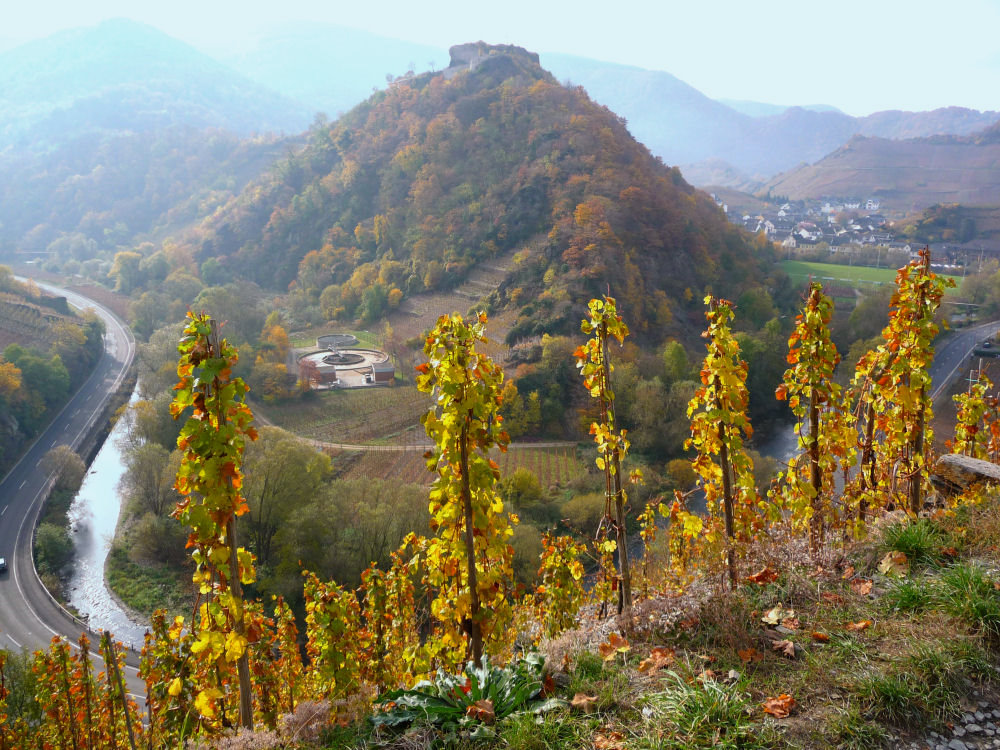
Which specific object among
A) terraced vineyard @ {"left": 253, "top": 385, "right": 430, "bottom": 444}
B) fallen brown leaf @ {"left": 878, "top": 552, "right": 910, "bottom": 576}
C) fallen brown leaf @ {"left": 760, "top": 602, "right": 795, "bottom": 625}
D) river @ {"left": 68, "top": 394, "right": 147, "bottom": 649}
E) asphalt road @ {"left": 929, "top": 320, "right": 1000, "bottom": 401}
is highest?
fallen brown leaf @ {"left": 878, "top": 552, "right": 910, "bottom": 576}

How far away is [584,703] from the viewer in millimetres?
3379

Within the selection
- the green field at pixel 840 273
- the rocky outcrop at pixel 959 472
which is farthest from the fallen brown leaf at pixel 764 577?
the green field at pixel 840 273

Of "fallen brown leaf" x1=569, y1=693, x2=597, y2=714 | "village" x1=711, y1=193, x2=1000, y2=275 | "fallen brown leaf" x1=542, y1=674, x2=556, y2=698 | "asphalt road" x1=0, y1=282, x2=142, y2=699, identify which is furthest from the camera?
"village" x1=711, y1=193, x2=1000, y2=275

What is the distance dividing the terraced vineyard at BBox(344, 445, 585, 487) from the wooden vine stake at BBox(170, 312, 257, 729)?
23044mm

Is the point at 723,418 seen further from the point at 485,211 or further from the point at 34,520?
the point at 485,211

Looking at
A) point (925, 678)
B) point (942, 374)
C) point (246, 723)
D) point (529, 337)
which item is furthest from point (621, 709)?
point (942, 374)

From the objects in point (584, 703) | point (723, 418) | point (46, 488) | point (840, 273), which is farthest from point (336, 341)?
point (840, 273)

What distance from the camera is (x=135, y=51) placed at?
166m

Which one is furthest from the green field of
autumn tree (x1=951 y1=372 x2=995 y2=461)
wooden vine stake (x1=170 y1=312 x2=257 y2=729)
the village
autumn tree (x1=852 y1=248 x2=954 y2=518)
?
wooden vine stake (x1=170 y1=312 x2=257 y2=729)

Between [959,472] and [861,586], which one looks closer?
[861,586]

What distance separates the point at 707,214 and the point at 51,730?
5895cm

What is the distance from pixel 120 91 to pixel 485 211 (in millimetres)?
125257

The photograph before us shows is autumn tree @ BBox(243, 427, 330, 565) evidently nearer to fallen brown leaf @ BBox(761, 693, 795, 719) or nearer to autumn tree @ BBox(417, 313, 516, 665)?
autumn tree @ BBox(417, 313, 516, 665)

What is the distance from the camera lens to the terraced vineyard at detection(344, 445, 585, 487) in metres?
27.2
